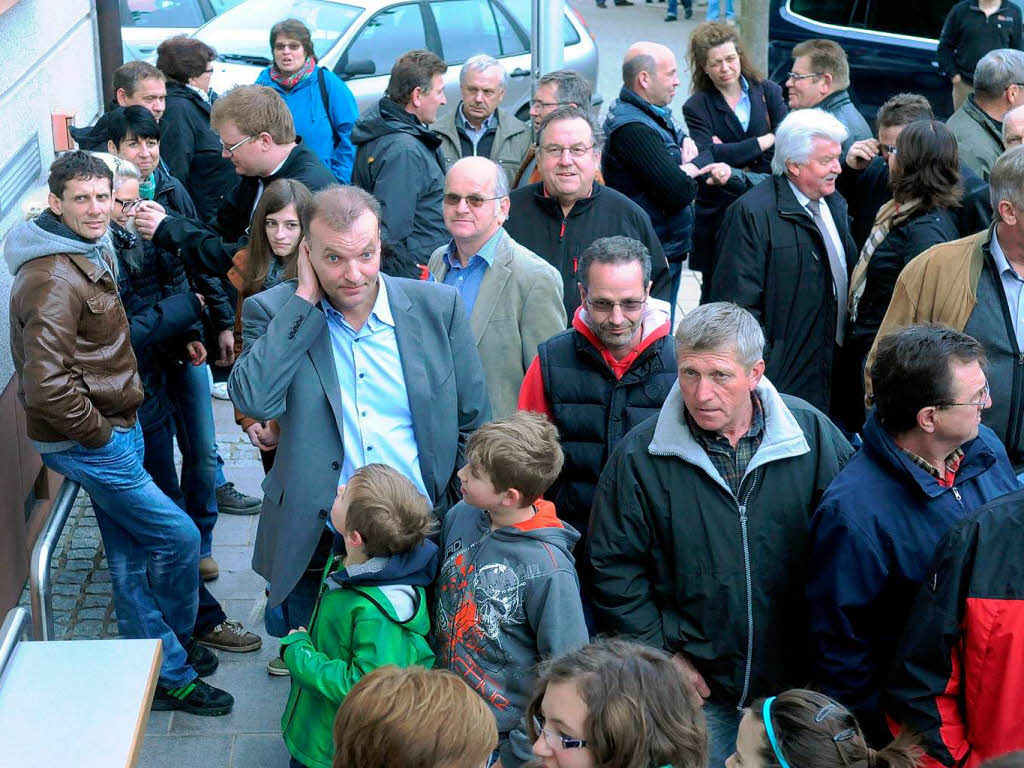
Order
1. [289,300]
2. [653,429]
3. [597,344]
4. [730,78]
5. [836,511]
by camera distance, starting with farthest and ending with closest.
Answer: [730,78]
[597,344]
[289,300]
[653,429]
[836,511]

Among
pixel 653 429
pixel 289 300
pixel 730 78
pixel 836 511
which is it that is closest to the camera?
pixel 836 511

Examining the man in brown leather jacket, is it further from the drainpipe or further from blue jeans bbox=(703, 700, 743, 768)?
the drainpipe

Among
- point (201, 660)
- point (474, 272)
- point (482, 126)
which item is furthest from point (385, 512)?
point (482, 126)

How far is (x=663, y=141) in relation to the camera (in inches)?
257

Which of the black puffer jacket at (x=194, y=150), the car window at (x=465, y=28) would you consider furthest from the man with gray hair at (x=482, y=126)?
the car window at (x=465, y=28)

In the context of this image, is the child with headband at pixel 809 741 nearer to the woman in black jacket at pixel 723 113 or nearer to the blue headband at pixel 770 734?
the blue headband at pixel 770 734

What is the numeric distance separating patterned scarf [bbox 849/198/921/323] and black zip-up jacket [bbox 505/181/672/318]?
2.71 ft

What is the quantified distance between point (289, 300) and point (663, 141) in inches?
129

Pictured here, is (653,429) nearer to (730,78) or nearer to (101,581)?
(101,581)

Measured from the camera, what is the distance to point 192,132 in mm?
7551

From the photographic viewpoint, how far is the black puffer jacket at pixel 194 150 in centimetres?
749

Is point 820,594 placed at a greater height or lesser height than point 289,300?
lesser

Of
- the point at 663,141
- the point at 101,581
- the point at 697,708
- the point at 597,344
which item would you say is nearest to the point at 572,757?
the point at 697,708

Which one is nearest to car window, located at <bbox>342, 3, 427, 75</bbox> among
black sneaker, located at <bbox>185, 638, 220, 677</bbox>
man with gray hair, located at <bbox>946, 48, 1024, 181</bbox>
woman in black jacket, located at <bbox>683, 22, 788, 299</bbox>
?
woman in black jacket, located at <bbox>683, 22, 788, 299</bbox>
